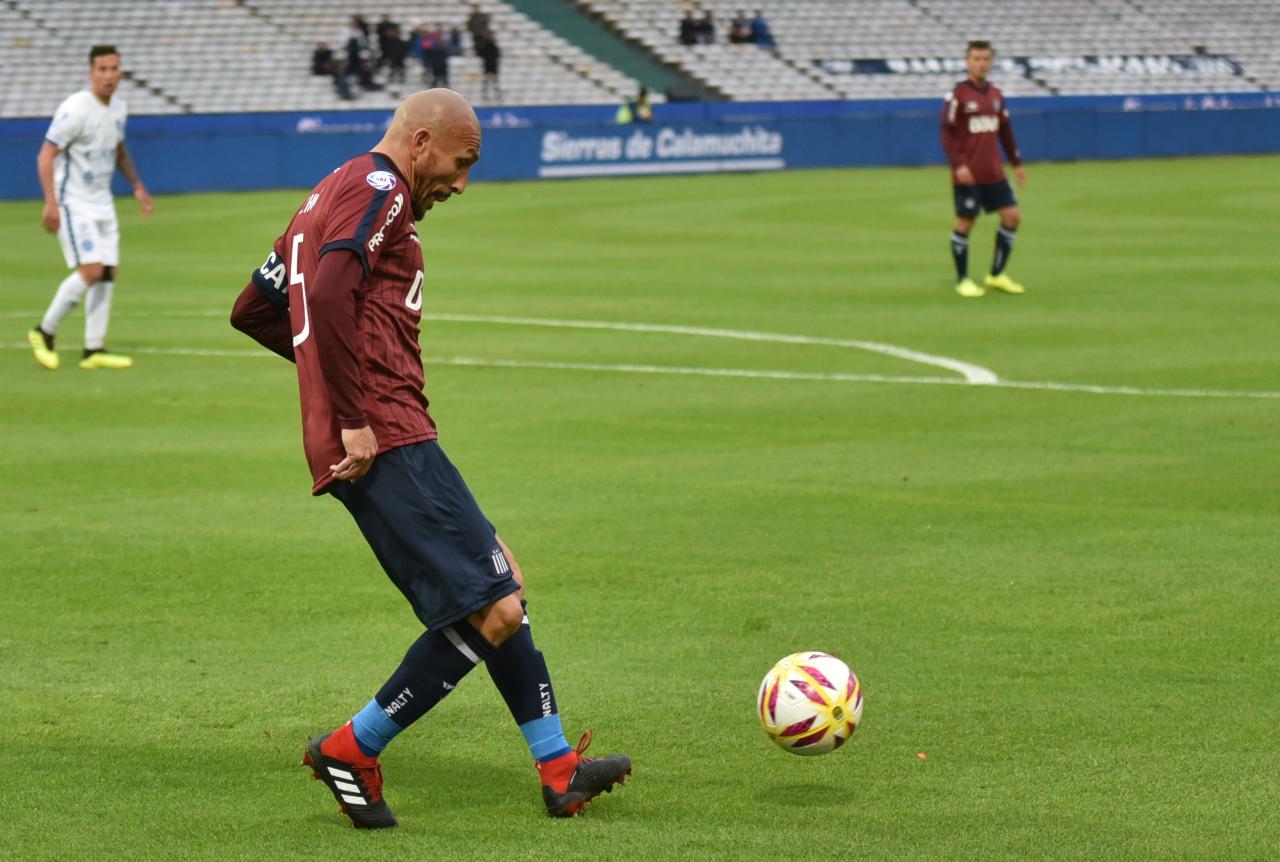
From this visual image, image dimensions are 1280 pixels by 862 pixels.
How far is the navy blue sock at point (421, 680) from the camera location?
17.3ft

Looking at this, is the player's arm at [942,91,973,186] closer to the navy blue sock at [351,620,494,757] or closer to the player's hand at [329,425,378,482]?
the navy blue sock at [351,620,494,757]

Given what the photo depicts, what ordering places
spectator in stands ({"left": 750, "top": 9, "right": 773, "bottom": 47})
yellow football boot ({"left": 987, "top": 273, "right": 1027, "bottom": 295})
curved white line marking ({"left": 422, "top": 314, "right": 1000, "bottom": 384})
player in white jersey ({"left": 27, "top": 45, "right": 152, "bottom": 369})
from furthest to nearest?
spectator in stands ({"left": 750, "top": 9, "right": 773, "bottom": 47}), yellow football boot ({"left": 987, "top": 273, "right": 1027, "bottom": 295}), curved white line marking ({"left": 422, "top": 314, "right": 1000, "bottom": 384}), player in white jersey ({"left": 27, "top": 45, "right": 152, "bottom": 369})

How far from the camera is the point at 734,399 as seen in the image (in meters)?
13.4

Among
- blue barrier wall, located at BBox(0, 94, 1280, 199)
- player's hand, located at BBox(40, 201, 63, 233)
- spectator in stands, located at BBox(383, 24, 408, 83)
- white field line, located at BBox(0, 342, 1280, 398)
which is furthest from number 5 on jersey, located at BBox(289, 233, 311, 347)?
spectator in stands, located at BBox(383, 24, 408, 83)

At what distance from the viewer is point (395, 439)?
511cm

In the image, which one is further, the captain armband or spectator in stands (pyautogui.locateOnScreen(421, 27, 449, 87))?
spectator in stands (pyautogui.locateOnScreen(421, 27, 449, 87))

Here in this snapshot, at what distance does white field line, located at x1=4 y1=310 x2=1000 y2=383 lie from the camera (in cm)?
1479

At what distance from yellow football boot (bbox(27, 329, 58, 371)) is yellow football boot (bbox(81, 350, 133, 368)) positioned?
0.82 ft

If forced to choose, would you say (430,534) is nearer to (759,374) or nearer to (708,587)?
(708,587)

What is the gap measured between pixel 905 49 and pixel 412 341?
169ft

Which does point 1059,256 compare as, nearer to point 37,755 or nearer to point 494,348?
point 494,348

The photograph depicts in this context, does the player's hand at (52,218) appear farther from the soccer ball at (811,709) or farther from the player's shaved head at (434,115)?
the soccer ball at (811,709)

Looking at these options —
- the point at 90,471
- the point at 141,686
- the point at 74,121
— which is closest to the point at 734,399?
the point at 90,471

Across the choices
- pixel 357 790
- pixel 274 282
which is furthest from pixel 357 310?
pixel 357 790
